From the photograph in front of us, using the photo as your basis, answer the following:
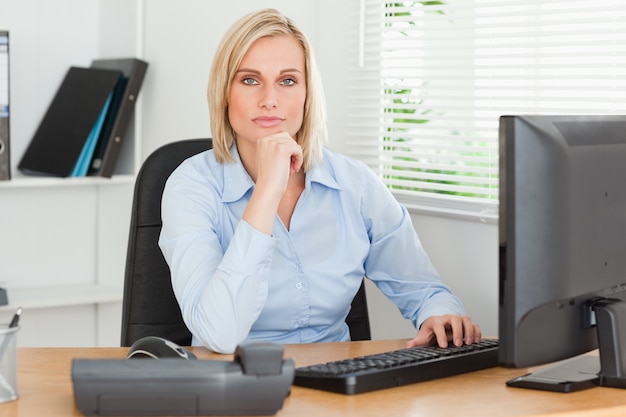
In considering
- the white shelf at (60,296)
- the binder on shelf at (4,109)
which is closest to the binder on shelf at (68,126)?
the binder on shelf at (4,109)

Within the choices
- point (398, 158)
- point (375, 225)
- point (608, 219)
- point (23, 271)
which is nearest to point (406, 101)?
point (398, 158)

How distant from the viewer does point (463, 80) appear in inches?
96.8

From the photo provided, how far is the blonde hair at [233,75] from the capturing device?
2.04 meters

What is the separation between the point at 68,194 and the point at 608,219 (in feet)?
7.43

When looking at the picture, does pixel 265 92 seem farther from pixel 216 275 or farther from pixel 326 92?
pixel 326 92

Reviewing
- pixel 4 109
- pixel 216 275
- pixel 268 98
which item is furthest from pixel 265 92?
pixel 4 109

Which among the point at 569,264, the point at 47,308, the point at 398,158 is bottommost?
the point at 47,308

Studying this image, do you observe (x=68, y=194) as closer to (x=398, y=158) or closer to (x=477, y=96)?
(x=398, y=158)

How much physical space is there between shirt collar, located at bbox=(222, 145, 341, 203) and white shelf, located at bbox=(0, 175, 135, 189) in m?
1.21

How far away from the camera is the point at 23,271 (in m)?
3.32

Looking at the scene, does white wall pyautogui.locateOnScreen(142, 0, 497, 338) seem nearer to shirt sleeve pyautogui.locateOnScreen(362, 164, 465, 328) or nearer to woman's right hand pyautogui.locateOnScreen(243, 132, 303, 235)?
shirt sleeve pyautogui.locateOnScreen(362, 164, 465, 328)

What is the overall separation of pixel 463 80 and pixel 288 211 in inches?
25.8

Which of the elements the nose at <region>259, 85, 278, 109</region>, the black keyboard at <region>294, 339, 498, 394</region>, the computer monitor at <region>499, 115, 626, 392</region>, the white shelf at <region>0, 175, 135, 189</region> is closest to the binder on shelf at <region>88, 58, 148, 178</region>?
the white shelf at <region>0, 175, 135, 189</region>

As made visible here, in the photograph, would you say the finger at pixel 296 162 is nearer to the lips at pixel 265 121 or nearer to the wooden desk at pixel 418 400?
the lips at pixel 265 121
